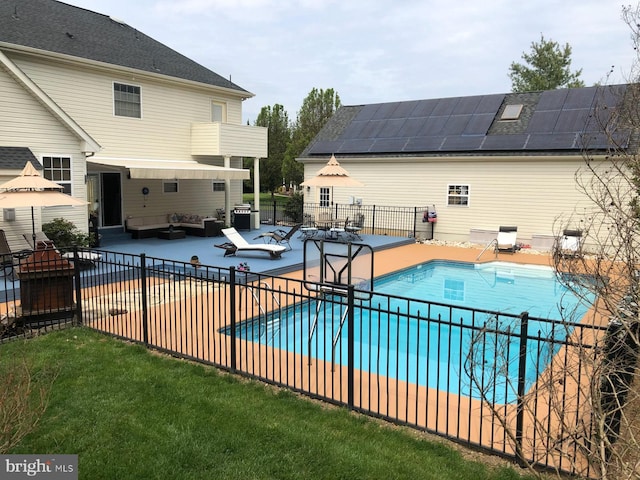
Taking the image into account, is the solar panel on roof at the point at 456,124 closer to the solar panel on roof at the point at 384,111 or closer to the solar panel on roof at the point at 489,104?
the solar panel on roof at the point at 489,104

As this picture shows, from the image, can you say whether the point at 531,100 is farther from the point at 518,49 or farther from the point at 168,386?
the point at 518,49

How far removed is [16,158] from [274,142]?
3301 cm

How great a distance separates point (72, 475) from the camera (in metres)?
3.95

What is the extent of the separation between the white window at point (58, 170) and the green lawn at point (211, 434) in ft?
30.9

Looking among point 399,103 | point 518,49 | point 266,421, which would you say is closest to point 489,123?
point 399,103

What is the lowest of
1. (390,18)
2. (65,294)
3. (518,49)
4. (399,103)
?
(65,294)

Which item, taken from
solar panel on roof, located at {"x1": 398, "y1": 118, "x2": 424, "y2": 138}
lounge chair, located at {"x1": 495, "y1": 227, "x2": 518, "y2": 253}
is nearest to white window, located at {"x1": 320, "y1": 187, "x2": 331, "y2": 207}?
solar panel on roof, located at {"x1": 398, "y1": 118, "x2": 424, "y2": 138}

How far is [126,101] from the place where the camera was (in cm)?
1886

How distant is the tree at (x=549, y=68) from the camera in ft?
142

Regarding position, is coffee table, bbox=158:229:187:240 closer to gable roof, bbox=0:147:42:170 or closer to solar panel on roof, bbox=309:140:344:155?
gable roof, bbox=0:147:42:170

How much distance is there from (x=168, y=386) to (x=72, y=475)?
1989 mm

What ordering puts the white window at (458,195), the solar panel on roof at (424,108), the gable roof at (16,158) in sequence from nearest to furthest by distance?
the gable roof at (16,158) < the white window at (458,195) < the solar panel on roof at (424,108)

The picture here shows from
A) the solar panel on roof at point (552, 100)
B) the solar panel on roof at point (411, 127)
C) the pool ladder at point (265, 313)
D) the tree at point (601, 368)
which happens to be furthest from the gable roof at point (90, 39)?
the tree at point (601, 368)

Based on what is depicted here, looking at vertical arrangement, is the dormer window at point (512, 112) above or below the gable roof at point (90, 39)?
below
